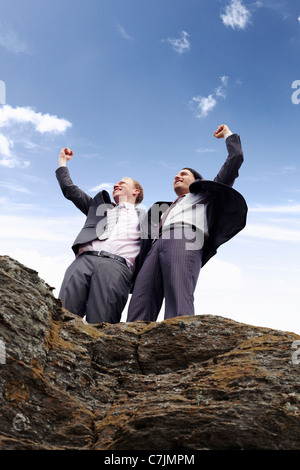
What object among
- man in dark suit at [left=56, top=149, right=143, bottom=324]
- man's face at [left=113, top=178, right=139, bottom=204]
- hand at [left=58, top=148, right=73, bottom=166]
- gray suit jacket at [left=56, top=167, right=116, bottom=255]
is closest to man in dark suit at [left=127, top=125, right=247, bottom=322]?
man in dark suit at [left=56, top=149, right=143, bottom=324]

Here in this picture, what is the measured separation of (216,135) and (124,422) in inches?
205

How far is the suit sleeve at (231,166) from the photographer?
6379 millimetres

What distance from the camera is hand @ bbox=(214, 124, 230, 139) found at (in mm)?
6809

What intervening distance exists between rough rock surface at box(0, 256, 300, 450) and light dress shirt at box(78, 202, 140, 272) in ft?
9.11

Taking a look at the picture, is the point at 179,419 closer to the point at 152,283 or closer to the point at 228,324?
the point at 228,324

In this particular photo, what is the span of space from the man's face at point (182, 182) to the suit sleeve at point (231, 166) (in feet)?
1.96

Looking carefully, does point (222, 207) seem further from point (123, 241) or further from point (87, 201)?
point (87, 201)

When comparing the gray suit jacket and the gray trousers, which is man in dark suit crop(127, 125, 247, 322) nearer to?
the gray trousers

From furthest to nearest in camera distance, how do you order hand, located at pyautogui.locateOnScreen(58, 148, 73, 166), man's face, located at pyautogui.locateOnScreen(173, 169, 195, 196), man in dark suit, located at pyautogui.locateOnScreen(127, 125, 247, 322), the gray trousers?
1. hand, located at pyautogui.locateOnScreen(58, 148, 73, 166)
2. man's face, located at pyautogui.locateOnScreen(173, 169, 195, 196)
3. the gray trousers
4. man in dark suit, located at pyautogui.locateOnScreen(127, 125, 247, 322)

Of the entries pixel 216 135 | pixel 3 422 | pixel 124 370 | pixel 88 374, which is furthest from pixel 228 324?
pixel 216 135

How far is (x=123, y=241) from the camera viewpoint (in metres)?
6.56

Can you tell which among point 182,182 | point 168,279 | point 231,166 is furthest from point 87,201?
point 168,279

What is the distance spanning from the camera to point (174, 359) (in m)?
3.33

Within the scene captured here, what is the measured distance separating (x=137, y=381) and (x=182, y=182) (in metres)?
4.34
